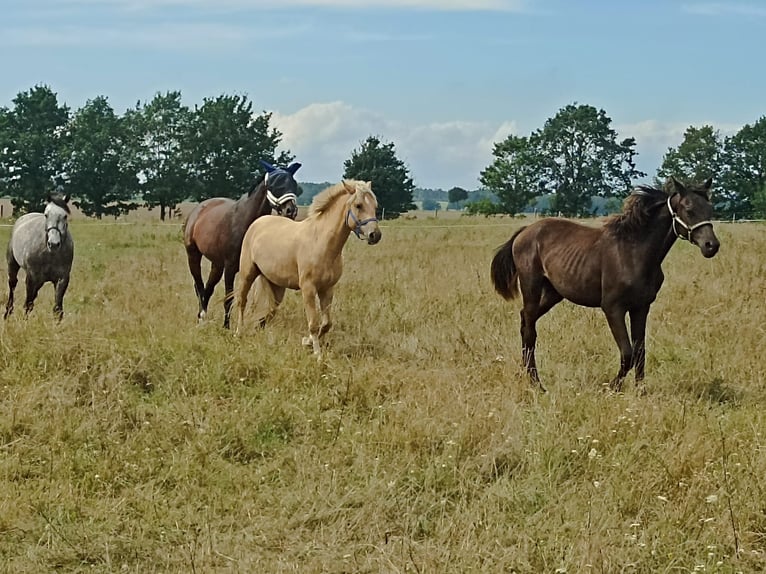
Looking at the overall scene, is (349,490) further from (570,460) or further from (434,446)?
(570,460)

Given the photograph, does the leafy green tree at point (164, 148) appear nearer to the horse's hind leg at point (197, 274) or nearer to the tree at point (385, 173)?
the tree at point (385, 173)

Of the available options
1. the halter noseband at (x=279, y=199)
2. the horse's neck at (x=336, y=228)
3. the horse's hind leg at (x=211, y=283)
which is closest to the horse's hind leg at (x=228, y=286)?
the horse's hind leg at (x=211, y=283)

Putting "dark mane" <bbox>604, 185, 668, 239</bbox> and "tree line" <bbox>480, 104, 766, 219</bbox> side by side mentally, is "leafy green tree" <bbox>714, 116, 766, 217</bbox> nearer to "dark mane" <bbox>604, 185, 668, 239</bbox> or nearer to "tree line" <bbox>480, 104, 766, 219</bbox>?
"tree line" <bbox>480, 104, 766, 219</bbox>

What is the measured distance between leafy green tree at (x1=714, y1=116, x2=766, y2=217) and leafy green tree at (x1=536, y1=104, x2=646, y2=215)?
7301 millimetres

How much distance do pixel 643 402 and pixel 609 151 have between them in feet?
219

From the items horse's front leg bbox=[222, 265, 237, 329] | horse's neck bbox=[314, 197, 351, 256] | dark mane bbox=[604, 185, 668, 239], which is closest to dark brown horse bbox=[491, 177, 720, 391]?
dark mane bbox=[604, 185, 668, 239]

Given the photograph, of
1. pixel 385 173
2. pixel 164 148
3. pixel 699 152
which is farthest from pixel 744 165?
pixel 164 148

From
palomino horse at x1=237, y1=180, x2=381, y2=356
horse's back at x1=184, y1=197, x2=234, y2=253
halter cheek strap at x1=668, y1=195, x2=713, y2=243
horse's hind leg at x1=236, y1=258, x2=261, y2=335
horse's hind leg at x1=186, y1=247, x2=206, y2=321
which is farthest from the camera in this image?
horse's hind leg at x1=186, y1=247, x2=206, y2=321

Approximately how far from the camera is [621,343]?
7168 millimetres

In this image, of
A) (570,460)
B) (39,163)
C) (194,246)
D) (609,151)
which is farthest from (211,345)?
(609,151)

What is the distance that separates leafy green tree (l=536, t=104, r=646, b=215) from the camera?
222ft

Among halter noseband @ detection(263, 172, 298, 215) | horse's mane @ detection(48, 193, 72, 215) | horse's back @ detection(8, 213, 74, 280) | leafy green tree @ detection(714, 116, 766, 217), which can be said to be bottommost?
horse's back @ detection(8, 213, 74, 280)

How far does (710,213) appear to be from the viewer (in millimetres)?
6938

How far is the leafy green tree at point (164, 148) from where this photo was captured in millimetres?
56875
